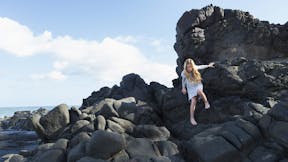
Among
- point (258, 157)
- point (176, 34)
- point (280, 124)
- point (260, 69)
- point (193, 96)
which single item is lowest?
point (258, 157)

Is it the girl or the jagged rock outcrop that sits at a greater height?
the jagged rock outcrop

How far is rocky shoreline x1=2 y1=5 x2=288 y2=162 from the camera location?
1456cm

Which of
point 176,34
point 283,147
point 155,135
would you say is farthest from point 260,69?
point 176,34

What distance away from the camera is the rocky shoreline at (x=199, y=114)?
14.6 meters

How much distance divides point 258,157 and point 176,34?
106ft

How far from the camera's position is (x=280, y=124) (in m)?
14.6

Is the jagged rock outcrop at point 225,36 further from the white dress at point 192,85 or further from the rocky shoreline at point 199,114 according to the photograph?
the white dress at point 192,85

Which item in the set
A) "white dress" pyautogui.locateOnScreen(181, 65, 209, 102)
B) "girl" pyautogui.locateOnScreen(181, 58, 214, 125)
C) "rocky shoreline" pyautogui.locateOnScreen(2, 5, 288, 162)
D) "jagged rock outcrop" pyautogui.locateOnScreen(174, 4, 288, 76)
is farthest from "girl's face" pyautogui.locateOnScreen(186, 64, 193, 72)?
"jagged rock outcrop" pyautogui.locateOnScreen(174, 4, 288, 76)

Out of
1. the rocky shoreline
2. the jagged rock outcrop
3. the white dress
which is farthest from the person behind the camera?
the jagged rock outcrop

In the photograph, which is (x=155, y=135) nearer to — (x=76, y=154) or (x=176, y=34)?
(x=76, y=154)

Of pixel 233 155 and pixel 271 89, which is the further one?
pixel 271 89

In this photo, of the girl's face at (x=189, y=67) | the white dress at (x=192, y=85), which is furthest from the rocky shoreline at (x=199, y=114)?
the girl's face at (x=189, y=67)

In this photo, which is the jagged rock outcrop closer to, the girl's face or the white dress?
the white dress

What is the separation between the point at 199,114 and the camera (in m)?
24.7
